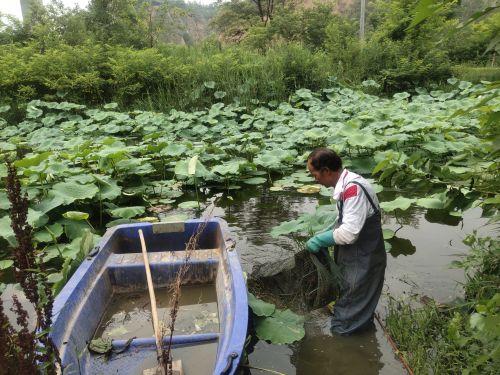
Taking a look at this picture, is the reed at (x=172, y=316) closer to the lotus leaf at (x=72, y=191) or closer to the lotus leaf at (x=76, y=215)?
the lotus leaf at (x=76, y=215)

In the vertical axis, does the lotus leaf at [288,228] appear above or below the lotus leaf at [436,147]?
above

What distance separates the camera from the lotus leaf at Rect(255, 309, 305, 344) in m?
3.23

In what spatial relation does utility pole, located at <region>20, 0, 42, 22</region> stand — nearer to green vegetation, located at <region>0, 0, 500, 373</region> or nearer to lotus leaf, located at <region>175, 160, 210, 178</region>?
green vegetation, located at <region>0, 0, 500, 373</region>

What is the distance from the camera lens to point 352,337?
3.38 m

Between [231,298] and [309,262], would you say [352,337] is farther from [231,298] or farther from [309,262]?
[231,298]

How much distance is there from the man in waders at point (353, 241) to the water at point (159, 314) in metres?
1.04

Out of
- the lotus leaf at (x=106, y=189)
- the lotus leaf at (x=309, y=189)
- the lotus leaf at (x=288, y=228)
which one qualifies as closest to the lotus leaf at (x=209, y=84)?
the lotus leaf at (x=309, y=189)

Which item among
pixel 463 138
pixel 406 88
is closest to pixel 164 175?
pixel 463 138

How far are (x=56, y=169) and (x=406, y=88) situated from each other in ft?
42.0

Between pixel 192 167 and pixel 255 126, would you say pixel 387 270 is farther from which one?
pixel 255 126

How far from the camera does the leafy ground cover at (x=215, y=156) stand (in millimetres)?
3922

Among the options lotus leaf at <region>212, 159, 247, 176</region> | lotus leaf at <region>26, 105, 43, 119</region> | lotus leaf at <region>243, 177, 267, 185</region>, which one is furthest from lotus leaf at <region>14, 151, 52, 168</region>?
lotus leaf at <region>26, 105, 43, 119</region>

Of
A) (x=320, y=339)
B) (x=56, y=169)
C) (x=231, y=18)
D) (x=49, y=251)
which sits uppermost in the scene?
(x=231, y=18)

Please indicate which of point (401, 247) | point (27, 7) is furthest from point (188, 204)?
point (27, 7)
